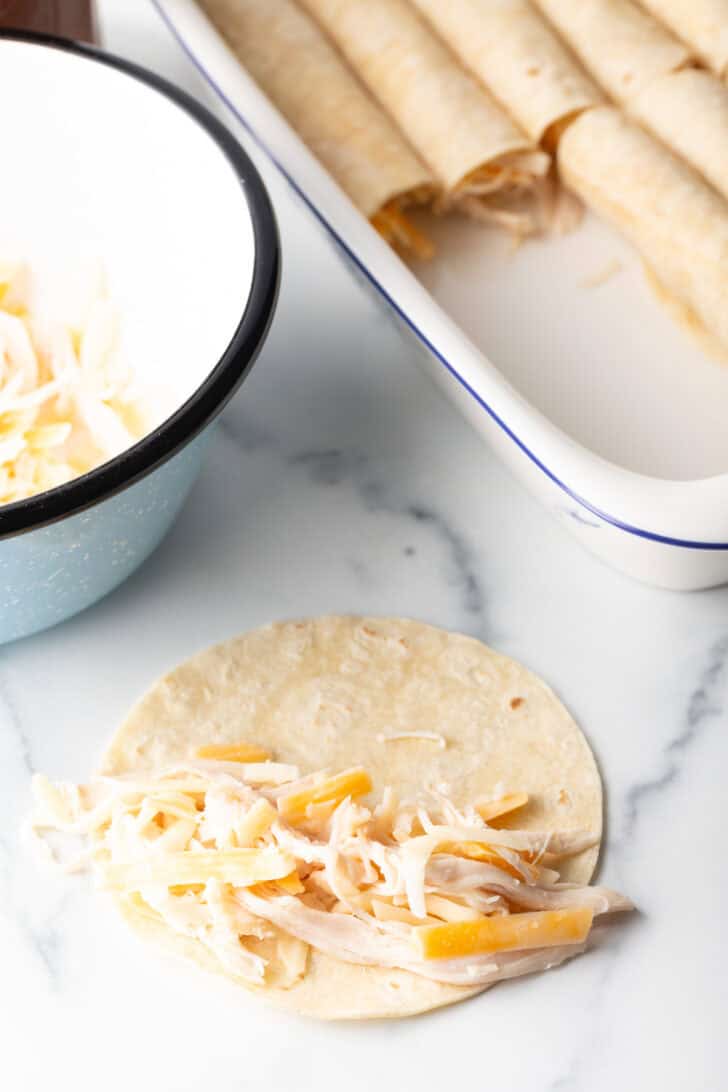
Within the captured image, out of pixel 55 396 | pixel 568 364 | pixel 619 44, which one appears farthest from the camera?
pixel 619 44

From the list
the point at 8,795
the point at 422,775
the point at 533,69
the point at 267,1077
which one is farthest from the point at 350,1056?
the point at 533,69

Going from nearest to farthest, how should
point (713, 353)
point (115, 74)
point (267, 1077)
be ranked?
point (267, 1077)
point (115, 74)
point (713, 353)

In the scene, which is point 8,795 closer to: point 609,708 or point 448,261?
point 609,708

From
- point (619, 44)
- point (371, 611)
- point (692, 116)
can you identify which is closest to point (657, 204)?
point (692, 116)

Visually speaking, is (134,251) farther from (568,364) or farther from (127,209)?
(568,364)

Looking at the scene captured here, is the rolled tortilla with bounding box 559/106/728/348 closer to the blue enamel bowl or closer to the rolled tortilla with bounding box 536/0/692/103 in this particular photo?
the rolled tortilla with bounding box 536/0/692/103

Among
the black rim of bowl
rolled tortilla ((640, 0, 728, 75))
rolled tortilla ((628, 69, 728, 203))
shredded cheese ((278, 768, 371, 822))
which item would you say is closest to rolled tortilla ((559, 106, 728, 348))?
rolled tortilla ((628, 69, 728, 203))
